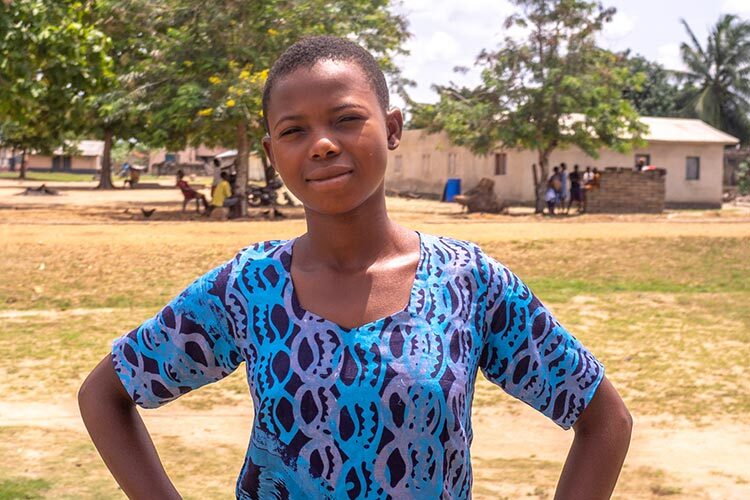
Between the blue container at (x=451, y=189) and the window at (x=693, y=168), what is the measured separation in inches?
306

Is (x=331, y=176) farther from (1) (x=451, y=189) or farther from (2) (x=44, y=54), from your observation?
(1) (x=451, y=189)

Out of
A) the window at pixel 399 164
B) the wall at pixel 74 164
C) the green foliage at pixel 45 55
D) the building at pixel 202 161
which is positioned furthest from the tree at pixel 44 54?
the wall at pixel 74 164

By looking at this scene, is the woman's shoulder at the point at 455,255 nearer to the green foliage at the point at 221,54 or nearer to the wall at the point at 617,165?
the green foliage at the point at 221,54

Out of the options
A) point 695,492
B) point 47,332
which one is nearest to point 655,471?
point 695,492

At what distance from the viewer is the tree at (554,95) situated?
26.3 meters

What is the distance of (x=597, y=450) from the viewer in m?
1.69

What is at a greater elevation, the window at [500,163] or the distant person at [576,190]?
the window at [500,163]

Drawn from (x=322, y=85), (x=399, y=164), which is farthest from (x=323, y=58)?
(x=399, y=164)

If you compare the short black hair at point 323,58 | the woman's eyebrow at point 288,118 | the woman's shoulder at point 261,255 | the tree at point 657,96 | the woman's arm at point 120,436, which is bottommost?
the woman's arm at point 120,436

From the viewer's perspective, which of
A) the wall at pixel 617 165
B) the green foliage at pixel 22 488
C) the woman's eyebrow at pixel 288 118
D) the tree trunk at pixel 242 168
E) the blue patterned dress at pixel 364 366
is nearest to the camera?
the blue patterned dress at pixel 364 366

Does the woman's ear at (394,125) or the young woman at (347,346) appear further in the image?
the woman's ear at (394,125)

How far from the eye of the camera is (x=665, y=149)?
3441 centimetres

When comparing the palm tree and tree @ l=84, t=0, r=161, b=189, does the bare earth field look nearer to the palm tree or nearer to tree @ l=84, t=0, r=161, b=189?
tree @ l=84, t=0, r=161, b=189

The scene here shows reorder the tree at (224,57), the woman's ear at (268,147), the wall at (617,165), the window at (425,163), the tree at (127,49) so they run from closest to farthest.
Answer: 1. the woman's ear at (268,147)
2. the tree at (224,57)
3. the tree at (127,49)
4. the wall at (617,165)
5. the window at (425,163)
